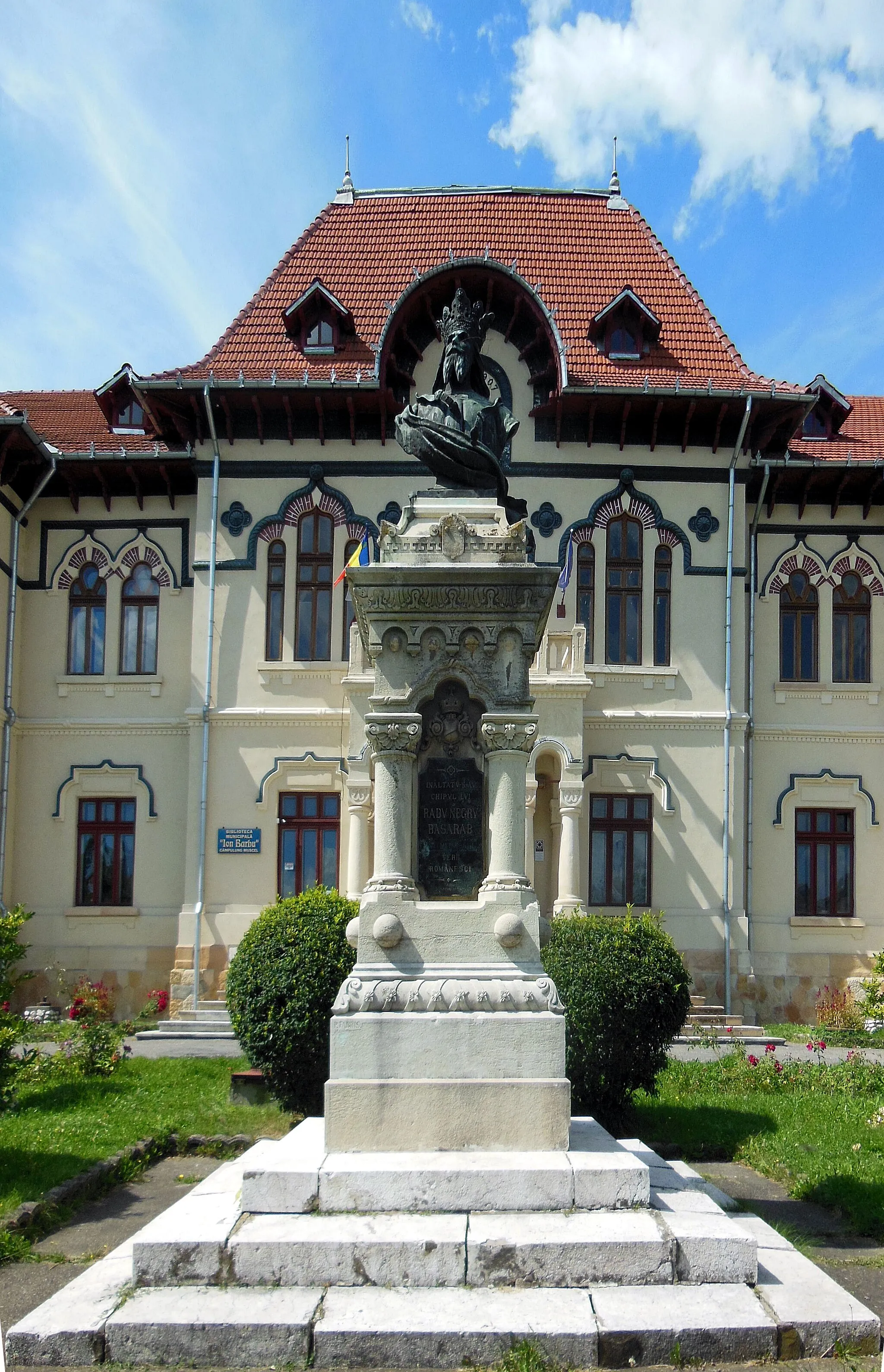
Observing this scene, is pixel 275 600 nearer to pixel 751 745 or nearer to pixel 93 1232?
pixel 751 745

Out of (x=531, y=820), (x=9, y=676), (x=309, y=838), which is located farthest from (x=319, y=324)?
(x=531, y=820)

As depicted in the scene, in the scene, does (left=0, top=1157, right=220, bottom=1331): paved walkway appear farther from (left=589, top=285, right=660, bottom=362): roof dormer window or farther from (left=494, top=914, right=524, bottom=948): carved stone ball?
(left=589, top=285, right=660, bottom=362): roof dormer window

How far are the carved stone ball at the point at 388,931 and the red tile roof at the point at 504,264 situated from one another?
15292 mm

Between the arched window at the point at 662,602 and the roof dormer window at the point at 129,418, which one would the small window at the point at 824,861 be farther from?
the roof dormer window at the point at 129,418

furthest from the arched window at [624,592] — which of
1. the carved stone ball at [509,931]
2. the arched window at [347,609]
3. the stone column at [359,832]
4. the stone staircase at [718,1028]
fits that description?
the carved stone ball at [509,931]

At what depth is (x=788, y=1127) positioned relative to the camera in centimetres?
1092

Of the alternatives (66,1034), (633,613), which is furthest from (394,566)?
(633,613)

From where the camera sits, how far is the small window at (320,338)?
22219mm

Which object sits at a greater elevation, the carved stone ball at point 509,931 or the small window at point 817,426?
the small window at point 817,426

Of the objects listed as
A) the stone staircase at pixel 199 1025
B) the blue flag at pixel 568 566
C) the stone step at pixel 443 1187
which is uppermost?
the blue flag at pixel 568 566

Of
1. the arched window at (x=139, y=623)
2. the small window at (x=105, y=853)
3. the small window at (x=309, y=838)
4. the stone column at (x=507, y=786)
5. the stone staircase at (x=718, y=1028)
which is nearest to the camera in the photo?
the stone column at (x=507, y=786)

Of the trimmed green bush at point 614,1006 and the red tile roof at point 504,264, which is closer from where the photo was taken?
the trimmed green bush at point 614,1006

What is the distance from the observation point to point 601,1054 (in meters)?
10.6

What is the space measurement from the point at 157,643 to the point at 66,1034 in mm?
8122
